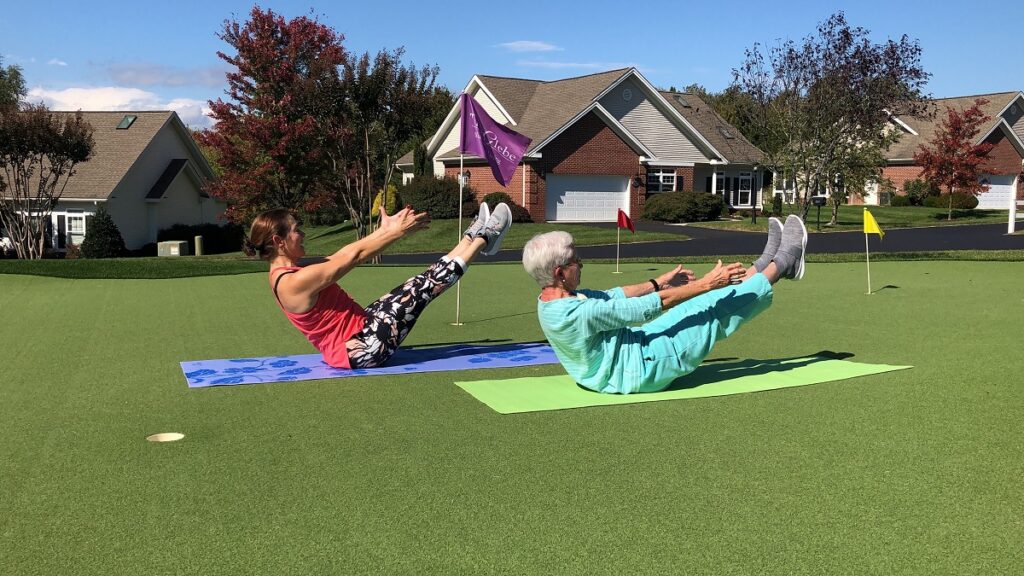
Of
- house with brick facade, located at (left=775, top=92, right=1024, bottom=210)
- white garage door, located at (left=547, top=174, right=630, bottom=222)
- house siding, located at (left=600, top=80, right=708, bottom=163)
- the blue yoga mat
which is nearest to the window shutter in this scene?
white garage door, located at (left=547, top=174, right=630, bottom=222)

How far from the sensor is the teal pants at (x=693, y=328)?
5.70 metres

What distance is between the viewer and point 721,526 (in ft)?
11.4

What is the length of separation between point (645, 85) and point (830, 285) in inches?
1215

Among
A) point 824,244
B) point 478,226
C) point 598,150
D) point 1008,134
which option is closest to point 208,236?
point 598,150

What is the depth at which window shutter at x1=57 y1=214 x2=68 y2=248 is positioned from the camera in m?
34.3

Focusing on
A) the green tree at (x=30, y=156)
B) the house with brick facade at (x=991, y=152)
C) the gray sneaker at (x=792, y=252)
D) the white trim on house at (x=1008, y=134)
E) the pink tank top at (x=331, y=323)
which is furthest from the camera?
the house with brick facade at (x=991, y=152)

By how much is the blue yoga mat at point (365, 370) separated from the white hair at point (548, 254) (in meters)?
1.60

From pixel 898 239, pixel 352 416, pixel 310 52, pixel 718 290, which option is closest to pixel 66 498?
pixel 352 416

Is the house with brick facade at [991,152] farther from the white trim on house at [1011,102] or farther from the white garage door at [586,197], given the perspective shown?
the white garage door at [586,197]

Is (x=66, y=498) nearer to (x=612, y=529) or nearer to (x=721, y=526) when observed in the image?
(x=612, y=529)

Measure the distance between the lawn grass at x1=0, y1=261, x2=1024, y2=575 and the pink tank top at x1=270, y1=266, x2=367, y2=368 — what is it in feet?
1.45

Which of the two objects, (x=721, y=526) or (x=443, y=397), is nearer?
(x=721, y=526)

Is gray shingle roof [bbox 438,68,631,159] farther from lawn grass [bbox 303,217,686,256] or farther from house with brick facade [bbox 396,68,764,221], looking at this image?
lawn grass [bbox 303,217,686,256]

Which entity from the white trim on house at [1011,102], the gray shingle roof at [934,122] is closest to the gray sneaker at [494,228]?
the gray shingle roof at [934,122]
